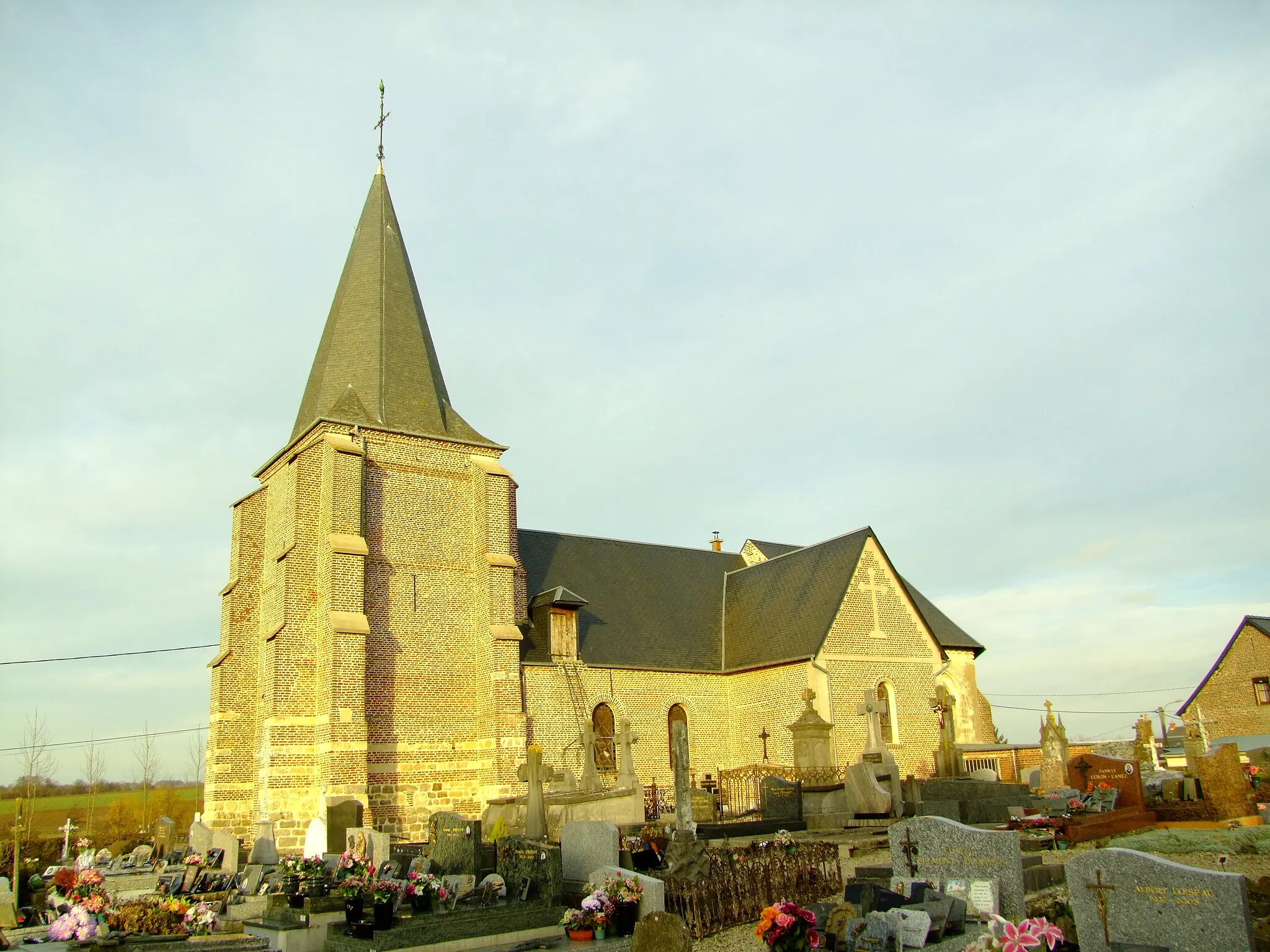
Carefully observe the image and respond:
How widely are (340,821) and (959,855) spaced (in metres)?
12.9

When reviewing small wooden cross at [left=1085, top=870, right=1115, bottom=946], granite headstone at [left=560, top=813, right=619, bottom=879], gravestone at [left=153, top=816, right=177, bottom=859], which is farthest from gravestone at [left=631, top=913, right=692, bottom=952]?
gravestone at [left=153, top=816, right=177, bottom=859]

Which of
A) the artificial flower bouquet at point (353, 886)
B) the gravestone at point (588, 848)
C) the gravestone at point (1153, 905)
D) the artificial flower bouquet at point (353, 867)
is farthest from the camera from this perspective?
the gravestone at point (588, 848)

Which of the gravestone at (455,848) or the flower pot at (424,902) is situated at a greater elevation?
the gravestone at (455,848)

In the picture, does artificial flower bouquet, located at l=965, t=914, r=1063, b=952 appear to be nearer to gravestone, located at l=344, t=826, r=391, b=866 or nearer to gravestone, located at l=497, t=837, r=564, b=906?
gravestone, located at l=497, t=837, r=564, b=906

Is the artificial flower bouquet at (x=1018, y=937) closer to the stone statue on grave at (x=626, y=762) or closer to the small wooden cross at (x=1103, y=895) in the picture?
the small wooden cross at (x=1103, y=895)

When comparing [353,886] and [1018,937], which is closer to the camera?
[1018,937]

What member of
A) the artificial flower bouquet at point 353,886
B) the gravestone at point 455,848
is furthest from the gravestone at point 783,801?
the artificial flower bouquet at point 353,886

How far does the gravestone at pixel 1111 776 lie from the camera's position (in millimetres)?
17297

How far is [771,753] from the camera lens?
86.3ft

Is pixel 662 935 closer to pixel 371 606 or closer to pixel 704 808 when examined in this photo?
pixel 704 808

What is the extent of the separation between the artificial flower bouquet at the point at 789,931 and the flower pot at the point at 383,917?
416 centimetres

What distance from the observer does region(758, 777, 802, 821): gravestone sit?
18.3 m

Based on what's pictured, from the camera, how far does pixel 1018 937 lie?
7270 millimetres

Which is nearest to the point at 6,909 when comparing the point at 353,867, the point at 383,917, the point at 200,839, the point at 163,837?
the point at 200,839
